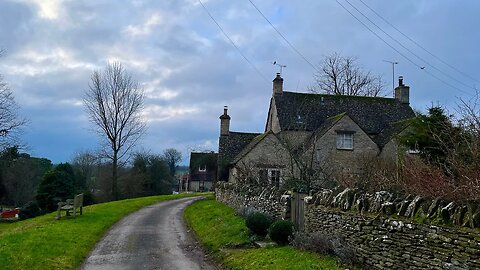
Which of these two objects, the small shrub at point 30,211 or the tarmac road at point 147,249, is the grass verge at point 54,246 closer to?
the tarmac road at point 147,249

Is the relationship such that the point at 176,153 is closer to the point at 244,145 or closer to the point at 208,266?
the point at 244,145

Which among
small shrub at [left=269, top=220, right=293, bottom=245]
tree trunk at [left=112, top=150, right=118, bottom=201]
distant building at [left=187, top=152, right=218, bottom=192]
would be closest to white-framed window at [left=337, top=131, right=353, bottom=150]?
small shrub at [left=269, top=220, right=293, bottom=245]

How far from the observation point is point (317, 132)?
122 ft

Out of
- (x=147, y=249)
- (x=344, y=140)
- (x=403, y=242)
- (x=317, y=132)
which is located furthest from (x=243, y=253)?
(x=317, y=132)

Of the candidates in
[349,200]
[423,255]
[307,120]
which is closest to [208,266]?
[349,200]

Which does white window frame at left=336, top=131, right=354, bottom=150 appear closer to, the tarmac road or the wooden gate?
the tarmac road

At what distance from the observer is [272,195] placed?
18.4 metres

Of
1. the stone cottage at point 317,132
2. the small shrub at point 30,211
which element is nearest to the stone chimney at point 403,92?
the stone cottage at point 317,132

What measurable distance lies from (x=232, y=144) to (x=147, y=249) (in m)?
27.6

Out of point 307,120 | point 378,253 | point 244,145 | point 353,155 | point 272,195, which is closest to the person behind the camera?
point 378,253

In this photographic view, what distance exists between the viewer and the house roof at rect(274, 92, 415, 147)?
3903cm

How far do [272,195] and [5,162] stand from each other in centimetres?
3102

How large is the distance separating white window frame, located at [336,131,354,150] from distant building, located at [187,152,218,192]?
1455 inches

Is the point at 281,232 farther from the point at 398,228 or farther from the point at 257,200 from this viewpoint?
the point at 257,200
